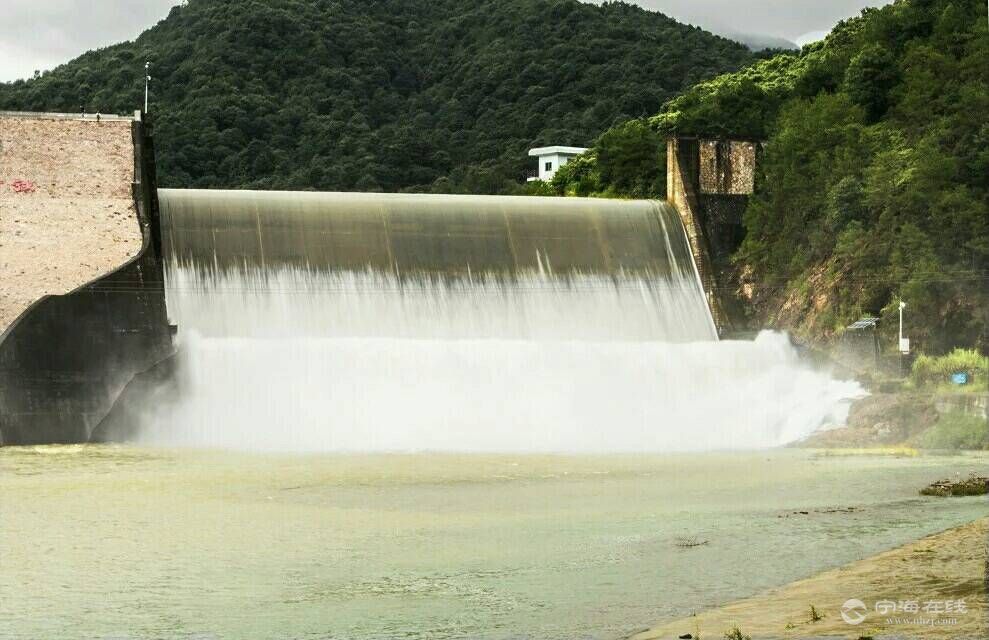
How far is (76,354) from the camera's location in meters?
32.0

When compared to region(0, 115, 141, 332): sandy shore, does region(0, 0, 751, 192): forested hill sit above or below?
above

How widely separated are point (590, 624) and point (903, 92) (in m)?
35.4

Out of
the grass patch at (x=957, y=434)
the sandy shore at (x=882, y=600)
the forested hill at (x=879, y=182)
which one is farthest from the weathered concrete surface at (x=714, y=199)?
the sandy shore at (x=882, y=600)

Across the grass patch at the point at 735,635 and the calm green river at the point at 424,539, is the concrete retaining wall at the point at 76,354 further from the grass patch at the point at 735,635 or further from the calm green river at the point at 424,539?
the grass patch at the point at 735,635

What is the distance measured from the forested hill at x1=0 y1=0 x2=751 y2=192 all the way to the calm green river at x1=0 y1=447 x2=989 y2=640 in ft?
112

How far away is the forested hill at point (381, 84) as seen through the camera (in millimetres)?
60500

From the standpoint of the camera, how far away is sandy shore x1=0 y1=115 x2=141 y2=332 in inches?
1357

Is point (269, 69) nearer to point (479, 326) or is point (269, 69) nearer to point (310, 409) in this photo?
point (479, 326)

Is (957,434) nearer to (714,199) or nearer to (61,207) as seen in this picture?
(714,199)

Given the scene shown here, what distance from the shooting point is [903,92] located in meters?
45.8
